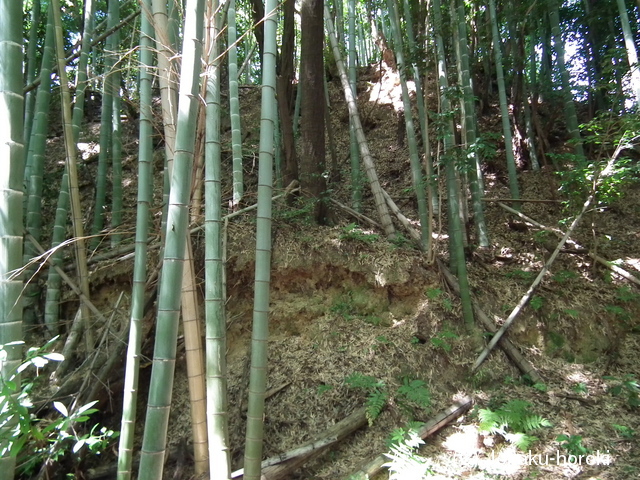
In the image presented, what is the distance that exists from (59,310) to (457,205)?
4.23 m

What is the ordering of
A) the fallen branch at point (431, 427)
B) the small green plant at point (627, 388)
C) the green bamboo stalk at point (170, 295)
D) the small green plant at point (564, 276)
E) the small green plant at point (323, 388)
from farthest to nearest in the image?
the small green plant at point (564, 276), the small green plant at point (323, 388), the small green plant at point (627, 388), the fallen branch at point (431, 427), the green bamboo stalk at point (170, 295)

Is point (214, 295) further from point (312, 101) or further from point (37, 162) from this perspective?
point (312, 101)

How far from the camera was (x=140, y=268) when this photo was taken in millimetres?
2381

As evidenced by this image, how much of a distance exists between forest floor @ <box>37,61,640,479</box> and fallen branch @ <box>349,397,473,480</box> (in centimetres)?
6

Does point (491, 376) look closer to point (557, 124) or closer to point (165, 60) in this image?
point (165, 60)

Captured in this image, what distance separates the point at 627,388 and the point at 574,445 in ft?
3.54

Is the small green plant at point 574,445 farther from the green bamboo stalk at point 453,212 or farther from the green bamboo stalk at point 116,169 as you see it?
the green bamboo stalk at point 116,169

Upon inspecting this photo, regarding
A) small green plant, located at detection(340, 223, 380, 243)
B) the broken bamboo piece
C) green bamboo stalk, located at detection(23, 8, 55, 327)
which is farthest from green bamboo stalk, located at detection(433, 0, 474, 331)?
green bamboo stalk, located at detection(23, 8, 55, 327)

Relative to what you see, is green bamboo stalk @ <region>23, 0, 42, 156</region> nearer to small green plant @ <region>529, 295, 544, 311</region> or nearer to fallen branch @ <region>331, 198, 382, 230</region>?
fallen branch @ <region>331, 198, 382, 230</region>

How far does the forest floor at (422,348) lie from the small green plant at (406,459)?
0.07 m

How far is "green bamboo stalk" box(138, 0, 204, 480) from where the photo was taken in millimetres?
1513

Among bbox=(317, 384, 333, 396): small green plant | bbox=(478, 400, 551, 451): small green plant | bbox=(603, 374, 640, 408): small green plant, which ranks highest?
bbox=(317, 384, 333, 396): small green plant

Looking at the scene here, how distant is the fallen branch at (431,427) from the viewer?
2719 millimetres

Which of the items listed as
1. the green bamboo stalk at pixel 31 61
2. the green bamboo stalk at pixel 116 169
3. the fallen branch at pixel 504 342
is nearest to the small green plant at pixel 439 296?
the fallen branch at pixel 504 342
